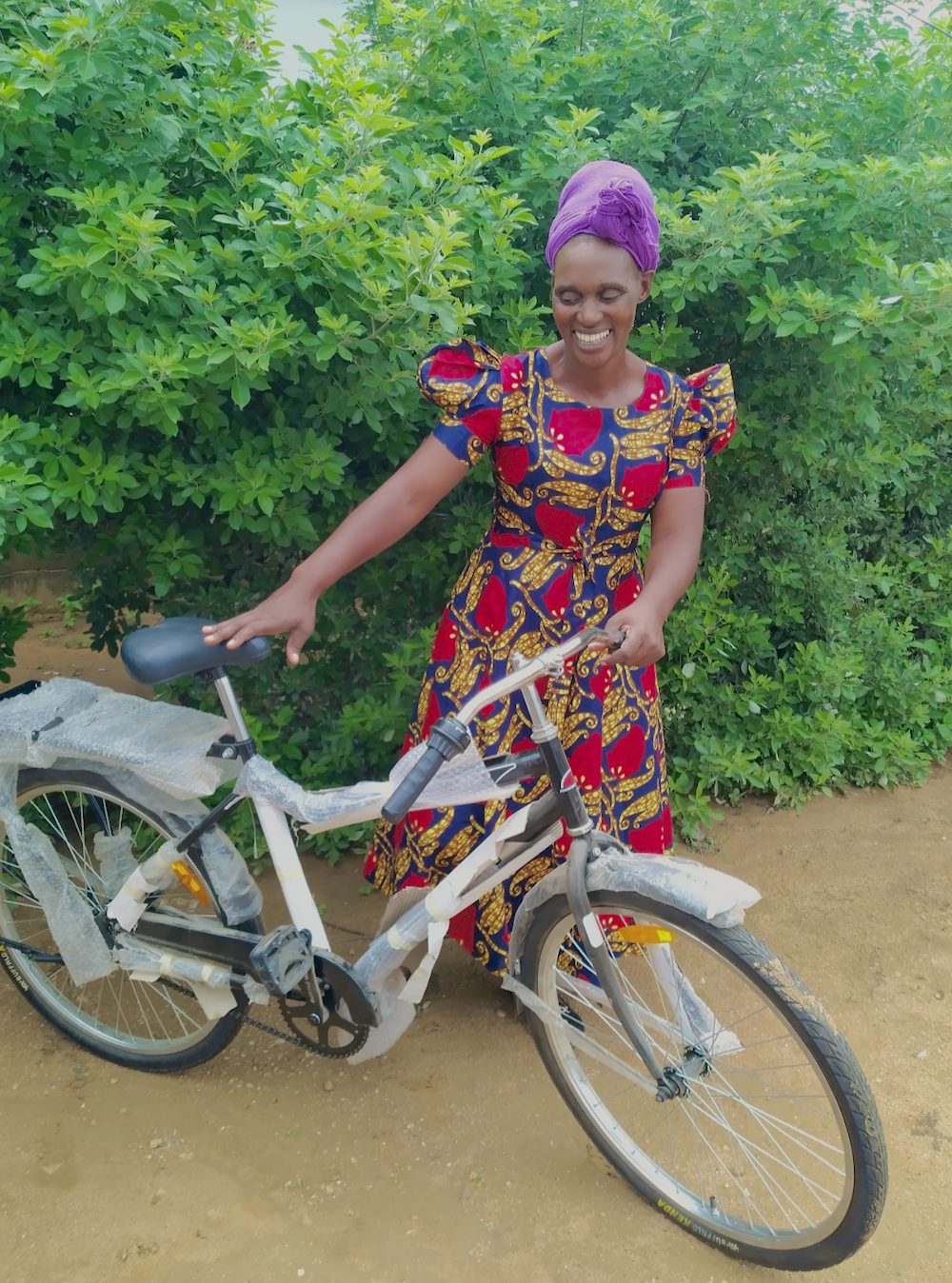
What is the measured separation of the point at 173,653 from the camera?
179cm

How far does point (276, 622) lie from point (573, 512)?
2.12 feet

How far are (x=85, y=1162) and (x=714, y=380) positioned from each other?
2.24 metres

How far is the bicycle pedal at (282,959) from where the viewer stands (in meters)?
1.91

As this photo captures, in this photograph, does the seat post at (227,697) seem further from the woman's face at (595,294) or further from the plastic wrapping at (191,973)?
the woman's face at (595,294)

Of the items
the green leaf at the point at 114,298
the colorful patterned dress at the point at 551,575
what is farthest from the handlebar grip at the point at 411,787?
the green leaf at the point at 114,298

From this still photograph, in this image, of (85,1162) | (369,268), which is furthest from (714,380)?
(85,1162)

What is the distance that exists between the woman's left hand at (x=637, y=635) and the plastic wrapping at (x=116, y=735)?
0.86 metres

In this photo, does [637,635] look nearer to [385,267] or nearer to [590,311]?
[590,311]

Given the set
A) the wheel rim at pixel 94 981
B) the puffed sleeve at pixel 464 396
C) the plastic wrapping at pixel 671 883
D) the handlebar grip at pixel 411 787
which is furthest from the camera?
the wheel rim at pixel 94 981

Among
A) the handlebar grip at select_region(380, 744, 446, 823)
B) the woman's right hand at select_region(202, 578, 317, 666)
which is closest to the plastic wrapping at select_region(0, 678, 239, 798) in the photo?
the woman's right hand at select_region(202, 578, 317, 666)

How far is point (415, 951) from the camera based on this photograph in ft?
6.97

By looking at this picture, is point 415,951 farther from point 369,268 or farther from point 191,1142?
point 369,268

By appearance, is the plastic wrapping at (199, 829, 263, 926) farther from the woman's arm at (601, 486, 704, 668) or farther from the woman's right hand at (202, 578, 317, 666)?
the woman's arm at (601, 486, 704, 668)

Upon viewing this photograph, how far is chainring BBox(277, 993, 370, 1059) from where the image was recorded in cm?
202
